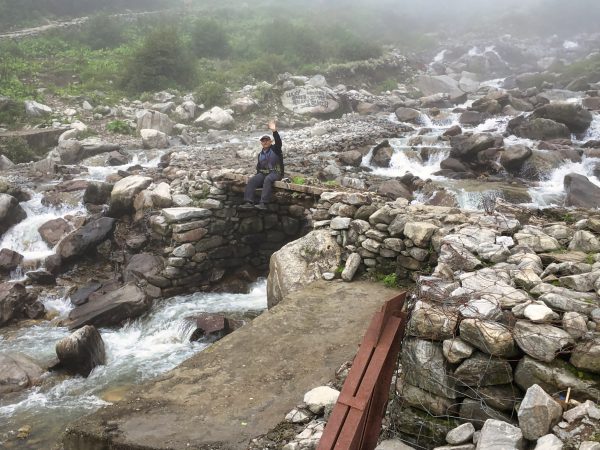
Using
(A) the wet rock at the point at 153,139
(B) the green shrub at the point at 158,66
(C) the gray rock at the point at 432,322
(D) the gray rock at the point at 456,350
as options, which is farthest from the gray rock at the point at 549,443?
(B) the green shrub at the point at 158,66

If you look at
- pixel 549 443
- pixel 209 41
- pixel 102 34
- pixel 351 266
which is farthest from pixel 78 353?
pixel 102 34

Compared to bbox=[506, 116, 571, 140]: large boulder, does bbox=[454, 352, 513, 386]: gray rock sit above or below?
above

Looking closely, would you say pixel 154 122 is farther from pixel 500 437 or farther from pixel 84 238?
pixel 500 437

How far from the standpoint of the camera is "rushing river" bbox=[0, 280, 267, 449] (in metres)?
5.85

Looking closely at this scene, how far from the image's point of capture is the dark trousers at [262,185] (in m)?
8.94

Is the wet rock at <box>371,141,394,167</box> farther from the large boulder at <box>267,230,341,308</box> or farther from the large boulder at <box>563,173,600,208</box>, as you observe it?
the large boulder at <box>267,230,341,308</box>

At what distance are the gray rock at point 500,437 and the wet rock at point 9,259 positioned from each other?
963 centimetres

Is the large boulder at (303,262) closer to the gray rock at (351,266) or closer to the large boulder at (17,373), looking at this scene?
the gray rock at (351,266)

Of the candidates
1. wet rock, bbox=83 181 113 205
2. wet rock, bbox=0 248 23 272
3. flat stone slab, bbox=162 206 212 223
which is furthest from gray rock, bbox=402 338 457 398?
wet rock, bbox=83 181 113 205

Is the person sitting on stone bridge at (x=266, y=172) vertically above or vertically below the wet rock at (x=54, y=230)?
above

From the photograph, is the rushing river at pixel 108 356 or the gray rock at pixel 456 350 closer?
the gray rock at pixel 456 350

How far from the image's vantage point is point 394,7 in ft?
150

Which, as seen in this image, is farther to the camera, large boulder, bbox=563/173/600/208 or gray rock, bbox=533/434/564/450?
large boulder, bbox=563/173/600/208

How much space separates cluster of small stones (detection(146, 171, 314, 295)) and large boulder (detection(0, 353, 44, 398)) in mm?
2518
